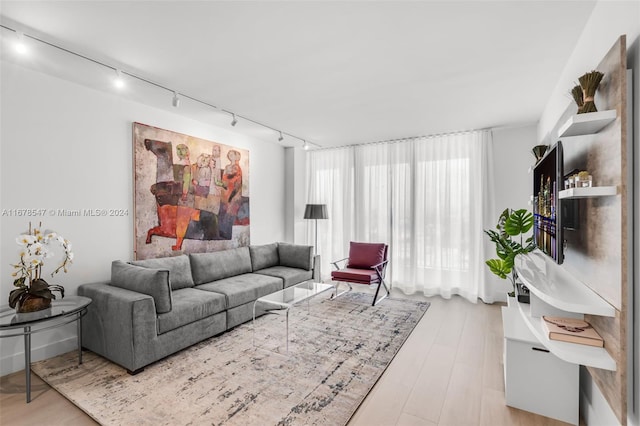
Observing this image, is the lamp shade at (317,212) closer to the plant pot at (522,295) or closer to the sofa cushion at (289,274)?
the sofa cushion at (289,274)

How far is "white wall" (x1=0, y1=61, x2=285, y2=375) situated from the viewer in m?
2.68

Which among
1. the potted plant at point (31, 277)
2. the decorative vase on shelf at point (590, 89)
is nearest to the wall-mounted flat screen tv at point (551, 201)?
the decorative vase on shelf at point (590, 89)

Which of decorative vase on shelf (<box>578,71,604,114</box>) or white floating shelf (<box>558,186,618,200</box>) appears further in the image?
decorative vase on shelf (<box>578,71,604,114</box>)

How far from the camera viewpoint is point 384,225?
18.3ft

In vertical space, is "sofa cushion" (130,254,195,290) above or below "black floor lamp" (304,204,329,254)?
below

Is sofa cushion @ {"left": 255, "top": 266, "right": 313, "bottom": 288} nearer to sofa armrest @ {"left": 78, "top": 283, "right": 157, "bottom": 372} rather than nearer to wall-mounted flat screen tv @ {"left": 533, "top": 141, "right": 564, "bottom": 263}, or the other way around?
sofa armrest @ {"left": 78, "top": 283, "right": 157, "bottom": 372}

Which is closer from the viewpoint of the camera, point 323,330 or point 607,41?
point 607,41

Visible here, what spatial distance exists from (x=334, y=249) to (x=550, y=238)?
4139mm

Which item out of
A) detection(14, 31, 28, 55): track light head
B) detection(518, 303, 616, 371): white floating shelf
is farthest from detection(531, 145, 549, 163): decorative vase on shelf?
detection(14, 31, 28, 55): track light head

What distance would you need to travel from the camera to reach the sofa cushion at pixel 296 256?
499 cm

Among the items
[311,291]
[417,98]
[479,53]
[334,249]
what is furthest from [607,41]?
[334,249]

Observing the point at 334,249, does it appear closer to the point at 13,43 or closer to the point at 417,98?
the point at 417,98

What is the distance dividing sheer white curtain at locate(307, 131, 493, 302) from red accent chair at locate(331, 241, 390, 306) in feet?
1.94

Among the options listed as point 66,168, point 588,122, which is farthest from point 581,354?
point 66,168
